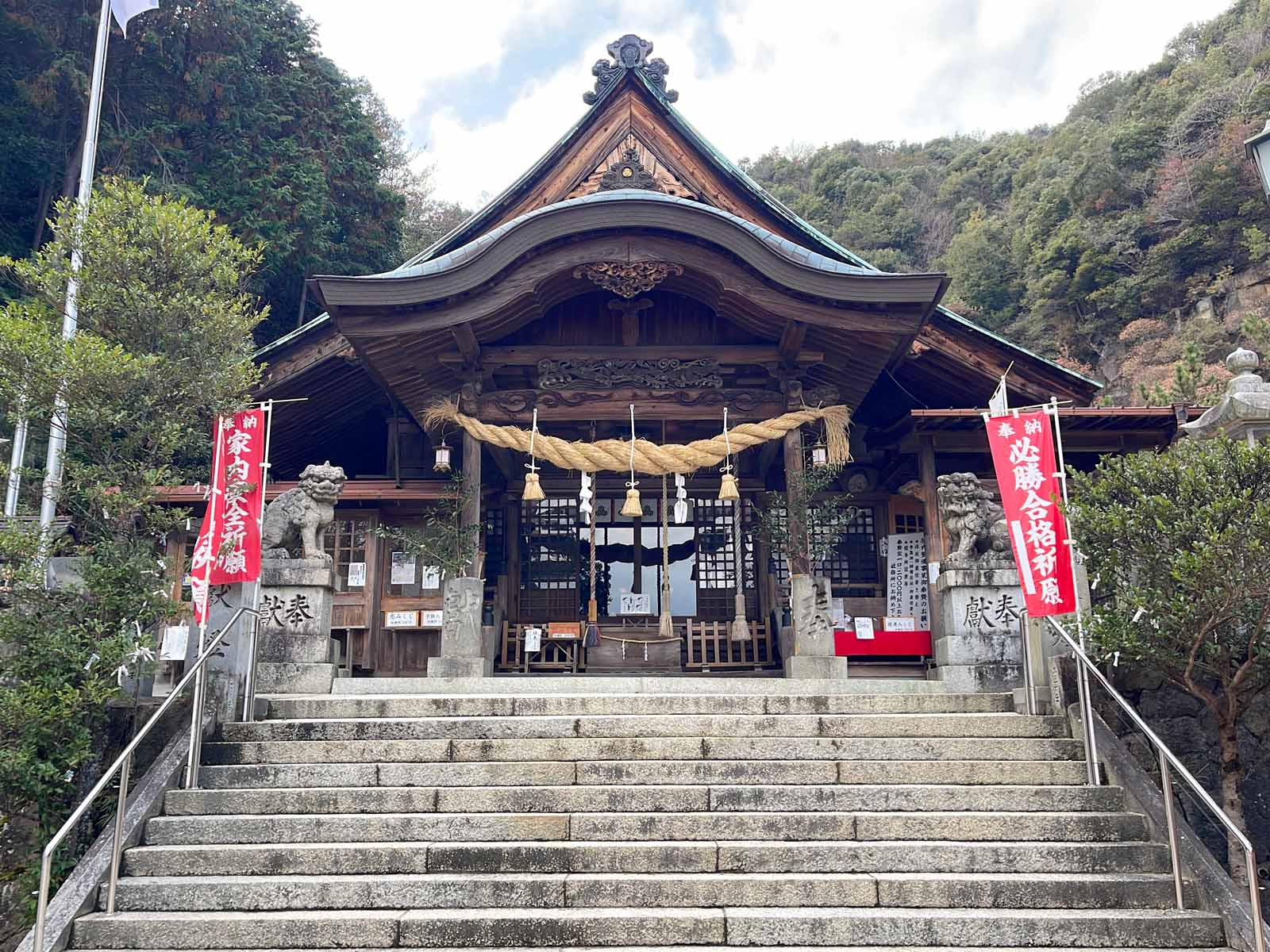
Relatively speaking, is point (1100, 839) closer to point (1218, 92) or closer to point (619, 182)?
point (619, 182)

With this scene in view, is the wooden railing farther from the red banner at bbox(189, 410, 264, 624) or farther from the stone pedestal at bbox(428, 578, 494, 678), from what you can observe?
the red banner at bbox(189, 410, 264, 624)

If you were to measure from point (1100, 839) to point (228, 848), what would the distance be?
5.42 m

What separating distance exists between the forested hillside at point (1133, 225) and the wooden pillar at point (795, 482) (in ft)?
44.7

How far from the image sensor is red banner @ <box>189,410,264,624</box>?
25.5 ft

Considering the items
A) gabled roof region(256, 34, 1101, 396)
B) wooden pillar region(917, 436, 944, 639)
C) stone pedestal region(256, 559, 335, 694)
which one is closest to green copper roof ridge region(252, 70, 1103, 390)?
gabled roof region(256, 34, 1101, 396)

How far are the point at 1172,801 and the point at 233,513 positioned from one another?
7.14 meters

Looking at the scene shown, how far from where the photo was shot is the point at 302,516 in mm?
9016

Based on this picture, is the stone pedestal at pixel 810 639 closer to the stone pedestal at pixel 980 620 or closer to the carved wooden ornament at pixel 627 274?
the stone pedestal at pixel 980 620

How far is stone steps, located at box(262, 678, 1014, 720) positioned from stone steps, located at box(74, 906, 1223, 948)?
2.30 metres

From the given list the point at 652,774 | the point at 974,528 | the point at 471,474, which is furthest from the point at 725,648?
the point at 652,774

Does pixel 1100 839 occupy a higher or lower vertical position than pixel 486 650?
lower

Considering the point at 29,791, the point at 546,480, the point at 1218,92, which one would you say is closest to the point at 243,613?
the point at 29,791

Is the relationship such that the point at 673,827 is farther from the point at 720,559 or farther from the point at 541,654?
the point at 720,559

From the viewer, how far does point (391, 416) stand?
13906 millimetres
